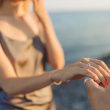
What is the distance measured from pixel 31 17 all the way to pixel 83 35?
667cm

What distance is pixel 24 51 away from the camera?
142cm

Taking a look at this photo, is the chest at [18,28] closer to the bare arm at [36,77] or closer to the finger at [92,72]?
the bare arm at [36,77]

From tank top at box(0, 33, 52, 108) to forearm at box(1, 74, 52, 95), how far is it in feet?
0.33

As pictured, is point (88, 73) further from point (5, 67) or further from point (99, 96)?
point (5, 67)

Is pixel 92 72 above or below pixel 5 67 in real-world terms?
above

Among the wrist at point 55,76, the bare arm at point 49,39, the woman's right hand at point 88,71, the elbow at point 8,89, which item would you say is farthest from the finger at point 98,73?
the bare arm at point 49,39

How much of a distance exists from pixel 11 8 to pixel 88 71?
0.50 m

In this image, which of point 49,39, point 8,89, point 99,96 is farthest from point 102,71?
point 49,39

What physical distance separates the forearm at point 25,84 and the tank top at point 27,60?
10 centimetres

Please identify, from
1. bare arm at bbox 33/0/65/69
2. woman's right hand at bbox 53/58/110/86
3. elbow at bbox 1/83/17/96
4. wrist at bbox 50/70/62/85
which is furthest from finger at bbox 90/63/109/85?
bare arm at bbox 33/0/65/69

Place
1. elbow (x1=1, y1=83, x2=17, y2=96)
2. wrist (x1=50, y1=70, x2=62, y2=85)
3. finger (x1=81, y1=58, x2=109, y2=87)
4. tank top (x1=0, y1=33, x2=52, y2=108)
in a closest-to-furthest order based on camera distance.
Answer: finger (x1=81, y1=58, x2=109, y2=87)
wrist (x1=50, y1=70, x2=62, y2=85)
elbow (x1=1, y1=83, x2=17, y2=96)
tank top (x1=0, y1=33, x2=52, y2=108)

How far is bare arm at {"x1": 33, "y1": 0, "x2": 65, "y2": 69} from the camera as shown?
1463 millimetres

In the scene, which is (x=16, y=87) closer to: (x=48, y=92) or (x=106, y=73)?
(x=48, y=92)

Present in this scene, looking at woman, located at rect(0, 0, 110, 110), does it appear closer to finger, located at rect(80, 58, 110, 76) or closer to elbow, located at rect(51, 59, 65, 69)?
elbow, located at rect(51, 59, 65, 69)
